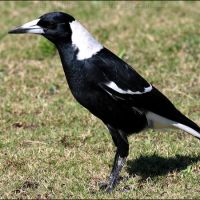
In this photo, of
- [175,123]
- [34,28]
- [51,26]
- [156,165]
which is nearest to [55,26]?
[51,26]

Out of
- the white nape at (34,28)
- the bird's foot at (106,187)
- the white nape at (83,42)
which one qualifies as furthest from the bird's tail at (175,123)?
the white nape at (34,28)

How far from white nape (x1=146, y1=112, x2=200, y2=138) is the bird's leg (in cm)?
26

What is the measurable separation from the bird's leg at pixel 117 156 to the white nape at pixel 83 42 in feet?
1.85

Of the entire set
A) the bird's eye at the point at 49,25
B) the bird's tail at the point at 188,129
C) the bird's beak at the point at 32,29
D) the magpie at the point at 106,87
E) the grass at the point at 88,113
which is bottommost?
the grass at the point at 88,113

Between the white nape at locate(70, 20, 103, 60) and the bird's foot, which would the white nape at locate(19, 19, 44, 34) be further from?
the bird's foot

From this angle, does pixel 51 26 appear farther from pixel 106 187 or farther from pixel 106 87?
pixel 106 187

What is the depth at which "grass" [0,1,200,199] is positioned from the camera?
4844mm

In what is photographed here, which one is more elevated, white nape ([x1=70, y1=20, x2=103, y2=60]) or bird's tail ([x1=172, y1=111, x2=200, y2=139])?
white nape ([x1=70, y1=20, x2=103, y2=60])

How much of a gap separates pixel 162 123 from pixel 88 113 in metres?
1.64

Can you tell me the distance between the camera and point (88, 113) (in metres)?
6.45

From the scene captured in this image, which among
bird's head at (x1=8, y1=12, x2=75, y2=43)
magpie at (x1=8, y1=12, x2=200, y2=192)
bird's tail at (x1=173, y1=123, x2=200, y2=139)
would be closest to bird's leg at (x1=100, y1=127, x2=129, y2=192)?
magpie at (x1=8, y1=12, x2=200, y2=192)

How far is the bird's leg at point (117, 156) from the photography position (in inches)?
185

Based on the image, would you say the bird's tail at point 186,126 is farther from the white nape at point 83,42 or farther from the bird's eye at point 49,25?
the bird's eye at point 49,25

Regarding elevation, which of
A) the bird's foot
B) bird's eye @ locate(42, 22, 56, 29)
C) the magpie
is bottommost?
the bird's foot
